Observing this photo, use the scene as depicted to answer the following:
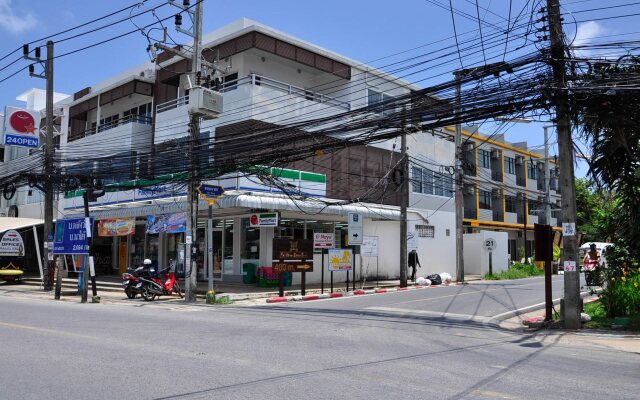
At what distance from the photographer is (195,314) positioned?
1488 cm

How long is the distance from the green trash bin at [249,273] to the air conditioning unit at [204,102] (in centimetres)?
809

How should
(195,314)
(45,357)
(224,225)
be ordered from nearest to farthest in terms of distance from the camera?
(45,357), (195,314), (224,225)

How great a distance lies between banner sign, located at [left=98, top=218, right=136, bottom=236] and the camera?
26.2 meters

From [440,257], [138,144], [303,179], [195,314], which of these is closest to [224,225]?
[303,179]

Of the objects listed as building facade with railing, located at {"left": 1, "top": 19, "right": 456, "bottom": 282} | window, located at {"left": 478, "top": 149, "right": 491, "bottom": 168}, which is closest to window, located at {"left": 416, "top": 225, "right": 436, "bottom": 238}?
building facade with railing, located at {"left": 1, "top": 19, "right": 456, "bottom": 282}

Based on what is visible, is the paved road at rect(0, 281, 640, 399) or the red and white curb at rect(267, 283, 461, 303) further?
the red and white curb at rect(267, 283, 461, 303)

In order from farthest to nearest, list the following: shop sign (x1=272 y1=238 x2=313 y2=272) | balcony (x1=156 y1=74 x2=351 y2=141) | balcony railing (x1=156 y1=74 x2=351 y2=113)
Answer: balcony railing (x1=156 y1=74 x2=351 y2=113) → balcony (x1=156 y1=74 x2=351 y2=141) → shop sign (x1=272 y1=238 x2=313 y2=272)

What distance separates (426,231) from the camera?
104 ft

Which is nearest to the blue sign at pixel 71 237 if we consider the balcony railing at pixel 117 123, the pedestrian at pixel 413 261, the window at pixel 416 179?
the balcony railing at pixel 117 123

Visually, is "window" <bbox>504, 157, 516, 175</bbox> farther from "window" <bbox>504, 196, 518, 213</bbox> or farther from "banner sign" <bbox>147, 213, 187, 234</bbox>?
"banner sign" <bbox>147, 213, 187, 234</bbox>

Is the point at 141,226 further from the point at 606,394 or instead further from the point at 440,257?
the point at 606,394

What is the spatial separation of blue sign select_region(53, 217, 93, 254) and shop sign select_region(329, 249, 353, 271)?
920cm

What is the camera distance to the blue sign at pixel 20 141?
2575 cm

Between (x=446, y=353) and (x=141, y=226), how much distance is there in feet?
82.5
